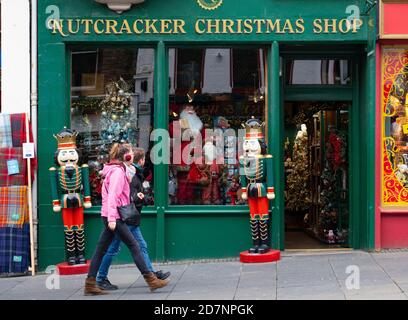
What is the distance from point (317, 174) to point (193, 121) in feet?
10.00

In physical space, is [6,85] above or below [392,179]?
above

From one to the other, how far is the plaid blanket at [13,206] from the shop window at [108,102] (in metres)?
1.08

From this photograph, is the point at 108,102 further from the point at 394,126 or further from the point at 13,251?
the point at 394,126

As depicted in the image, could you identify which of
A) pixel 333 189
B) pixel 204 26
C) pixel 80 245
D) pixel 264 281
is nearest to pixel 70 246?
pixel 80 245

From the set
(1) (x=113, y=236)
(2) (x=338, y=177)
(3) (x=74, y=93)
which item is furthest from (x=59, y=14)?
(2) (x=338, y=177)

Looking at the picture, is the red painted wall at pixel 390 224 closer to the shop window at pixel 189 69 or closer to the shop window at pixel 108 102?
the shop window at pixel 189 69

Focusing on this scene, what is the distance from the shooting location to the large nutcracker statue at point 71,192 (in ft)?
34.5

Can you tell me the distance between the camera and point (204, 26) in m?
11.0

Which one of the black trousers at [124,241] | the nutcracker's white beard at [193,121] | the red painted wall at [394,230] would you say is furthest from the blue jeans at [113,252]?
the red painted wall at [394,230]

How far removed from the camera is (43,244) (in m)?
11.0

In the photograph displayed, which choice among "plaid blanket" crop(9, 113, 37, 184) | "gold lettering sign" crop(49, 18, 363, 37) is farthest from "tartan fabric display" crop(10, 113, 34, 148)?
"gold lettering sign" crop(49, 18, 363, 37)

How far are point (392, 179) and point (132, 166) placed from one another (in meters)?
4.15
